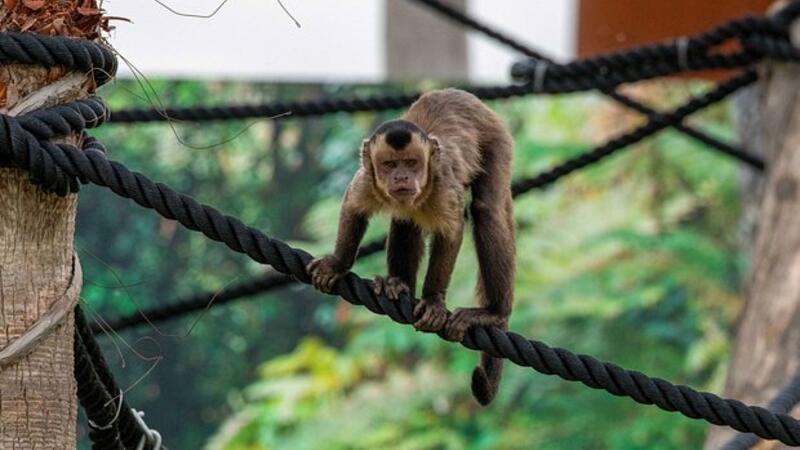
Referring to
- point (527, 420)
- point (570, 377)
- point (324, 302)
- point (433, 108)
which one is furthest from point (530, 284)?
point (570, 377)

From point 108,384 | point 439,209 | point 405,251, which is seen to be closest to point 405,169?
point 439,209

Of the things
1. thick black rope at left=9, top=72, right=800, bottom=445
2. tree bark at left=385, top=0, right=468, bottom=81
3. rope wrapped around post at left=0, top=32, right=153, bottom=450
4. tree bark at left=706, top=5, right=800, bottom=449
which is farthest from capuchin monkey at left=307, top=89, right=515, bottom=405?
tree bark at left=385, top=0, right=468, bottom=81

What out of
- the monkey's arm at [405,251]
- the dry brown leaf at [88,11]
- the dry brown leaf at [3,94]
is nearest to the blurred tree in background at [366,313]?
the monkey's arm at [405,251]

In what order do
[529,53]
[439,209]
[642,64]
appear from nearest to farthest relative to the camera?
1. [439,209]
2. [642,64]
3. [529,53]

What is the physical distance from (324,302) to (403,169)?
268 inches

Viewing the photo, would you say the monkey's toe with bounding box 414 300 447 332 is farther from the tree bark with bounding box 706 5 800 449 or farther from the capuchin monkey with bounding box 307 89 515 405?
the tree bark with bounding box 706 5 800 449

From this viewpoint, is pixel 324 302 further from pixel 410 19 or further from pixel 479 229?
pixel 479 229

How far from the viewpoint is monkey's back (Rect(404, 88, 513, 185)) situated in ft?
10.5

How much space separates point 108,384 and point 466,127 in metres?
1.03

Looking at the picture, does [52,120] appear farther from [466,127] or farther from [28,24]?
[466,127]

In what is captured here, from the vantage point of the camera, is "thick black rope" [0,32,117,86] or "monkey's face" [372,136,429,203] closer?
"thick black rope" [0,32,117,86]

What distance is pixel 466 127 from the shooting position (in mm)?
3244

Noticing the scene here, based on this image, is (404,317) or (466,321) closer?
(404,317)

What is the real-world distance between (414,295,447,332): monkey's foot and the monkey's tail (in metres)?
0.24
